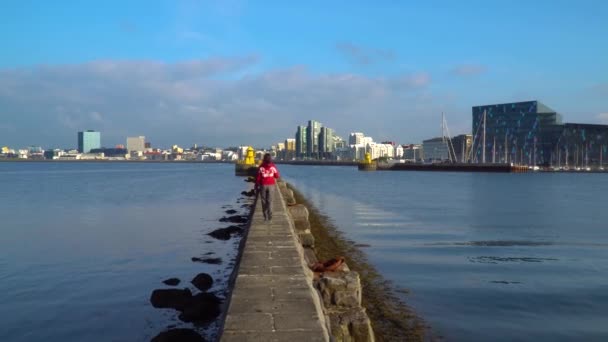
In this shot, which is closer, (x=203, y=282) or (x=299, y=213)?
(x=203, y=282)

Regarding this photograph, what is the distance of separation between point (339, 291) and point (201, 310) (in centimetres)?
284

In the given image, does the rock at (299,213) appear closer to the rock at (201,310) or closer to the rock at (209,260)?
the rock at (209,260)

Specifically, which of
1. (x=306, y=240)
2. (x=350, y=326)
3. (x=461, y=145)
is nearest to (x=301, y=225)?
(x=306, y=240)

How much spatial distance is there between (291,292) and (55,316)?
544 centimetres

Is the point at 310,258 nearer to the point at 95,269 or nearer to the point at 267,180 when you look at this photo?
the point at 267,180

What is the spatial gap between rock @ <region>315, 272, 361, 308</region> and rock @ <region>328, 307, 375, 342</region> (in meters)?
0.41

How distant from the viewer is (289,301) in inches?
196

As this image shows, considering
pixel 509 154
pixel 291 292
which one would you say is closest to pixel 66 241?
pixel 291 292

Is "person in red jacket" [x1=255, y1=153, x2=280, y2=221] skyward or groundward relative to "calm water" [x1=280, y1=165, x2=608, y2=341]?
skyward

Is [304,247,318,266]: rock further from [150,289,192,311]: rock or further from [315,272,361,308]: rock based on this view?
[315,272,361,308]: rock

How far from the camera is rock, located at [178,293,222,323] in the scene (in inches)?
319

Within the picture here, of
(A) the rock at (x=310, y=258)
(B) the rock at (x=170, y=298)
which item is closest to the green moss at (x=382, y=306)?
(A) the rock at (x=310, y=258)

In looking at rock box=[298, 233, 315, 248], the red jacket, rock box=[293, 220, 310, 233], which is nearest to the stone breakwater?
the red jacket

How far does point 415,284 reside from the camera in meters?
10.5
